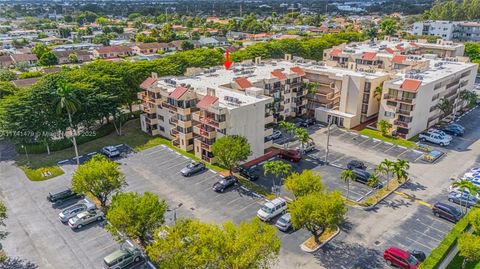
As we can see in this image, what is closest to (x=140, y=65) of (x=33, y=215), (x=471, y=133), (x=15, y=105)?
(x=15, y=105)

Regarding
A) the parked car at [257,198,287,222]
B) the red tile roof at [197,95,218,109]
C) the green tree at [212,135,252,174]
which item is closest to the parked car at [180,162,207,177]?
the green tree at [212,135,252,174]

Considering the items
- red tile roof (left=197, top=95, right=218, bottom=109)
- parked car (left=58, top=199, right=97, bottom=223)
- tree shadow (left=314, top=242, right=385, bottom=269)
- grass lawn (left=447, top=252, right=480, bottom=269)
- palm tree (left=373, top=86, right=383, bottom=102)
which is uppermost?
red tile roof (left=197, top=95, right=218, bottom=109)

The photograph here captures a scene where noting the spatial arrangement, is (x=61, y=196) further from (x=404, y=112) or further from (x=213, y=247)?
(x=404, y=112)

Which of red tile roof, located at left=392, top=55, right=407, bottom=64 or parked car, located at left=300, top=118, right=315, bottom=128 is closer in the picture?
parked car, located at left=300, top=118, right=315, bottom=128

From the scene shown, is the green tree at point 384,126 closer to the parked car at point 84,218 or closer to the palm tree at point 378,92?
the palm tree at point 378,92

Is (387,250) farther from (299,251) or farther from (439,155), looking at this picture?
(439,155)

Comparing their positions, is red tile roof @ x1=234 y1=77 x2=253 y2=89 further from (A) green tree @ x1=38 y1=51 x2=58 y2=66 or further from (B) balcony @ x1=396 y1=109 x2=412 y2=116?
(A) green tree @ x1=38 y1=51 x2=58 y2=66
